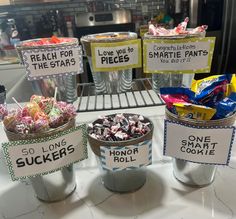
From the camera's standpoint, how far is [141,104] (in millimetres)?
776

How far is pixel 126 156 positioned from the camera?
1.58 feet

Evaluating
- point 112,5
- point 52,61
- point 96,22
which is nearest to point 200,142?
point 52,61

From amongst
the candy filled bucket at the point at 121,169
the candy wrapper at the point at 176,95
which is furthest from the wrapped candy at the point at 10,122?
the candy wrapper at the point at 176,95

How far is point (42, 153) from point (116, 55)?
310mm

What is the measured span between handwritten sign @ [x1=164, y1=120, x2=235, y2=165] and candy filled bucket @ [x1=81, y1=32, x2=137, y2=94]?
27cm

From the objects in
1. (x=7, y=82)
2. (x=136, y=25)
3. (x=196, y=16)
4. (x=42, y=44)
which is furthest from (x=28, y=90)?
(x=136, y=25)

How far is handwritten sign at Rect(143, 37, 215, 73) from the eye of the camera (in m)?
0.63

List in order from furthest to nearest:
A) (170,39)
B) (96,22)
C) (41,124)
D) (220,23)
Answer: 1. (96,22)
2. (220,23)
3. (170,39)
4. (41,124)

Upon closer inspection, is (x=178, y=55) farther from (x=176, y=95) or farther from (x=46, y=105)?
(x=46, y=105)

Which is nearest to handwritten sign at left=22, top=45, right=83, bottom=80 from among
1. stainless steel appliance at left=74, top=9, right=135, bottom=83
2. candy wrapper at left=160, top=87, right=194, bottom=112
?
candy wrapper at left=160, top=87, right=194, bottom=112

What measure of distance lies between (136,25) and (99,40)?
7.12ft

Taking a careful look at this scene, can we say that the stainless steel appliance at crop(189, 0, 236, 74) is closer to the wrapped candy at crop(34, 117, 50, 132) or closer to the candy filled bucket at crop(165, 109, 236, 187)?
the candy filled bucket at crop(165, 109, 236, 187)

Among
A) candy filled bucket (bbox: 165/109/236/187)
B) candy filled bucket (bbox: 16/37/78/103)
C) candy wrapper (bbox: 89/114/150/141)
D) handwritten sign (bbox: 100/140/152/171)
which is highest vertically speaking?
candy filled bucket (bbox: 16/37/78/103)

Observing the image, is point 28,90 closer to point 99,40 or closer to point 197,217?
point 99,40
